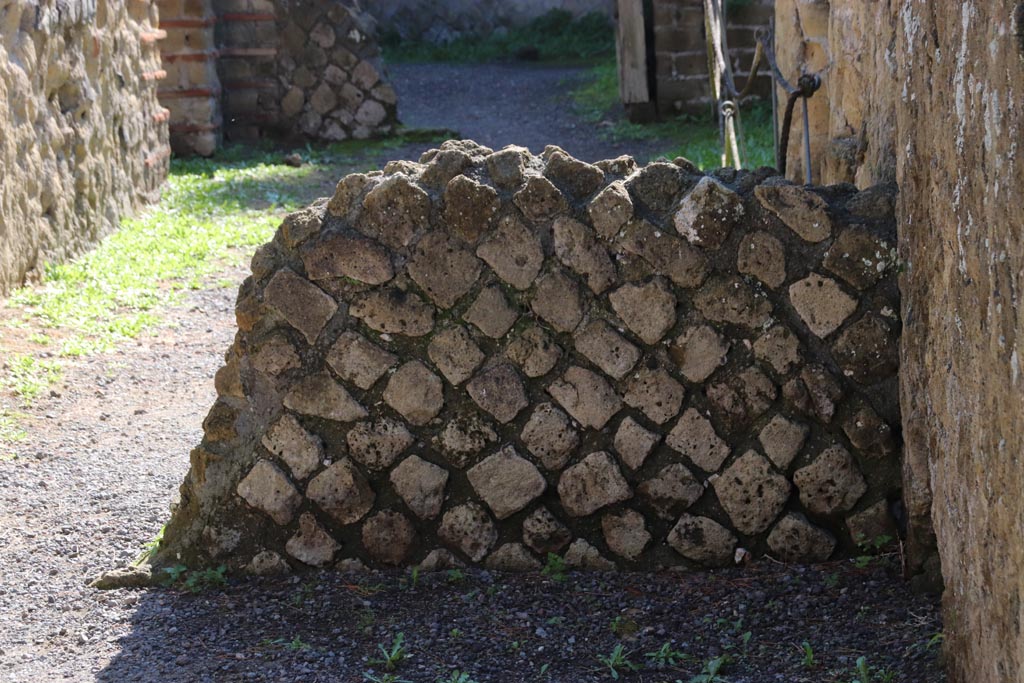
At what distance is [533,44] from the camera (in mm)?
15164

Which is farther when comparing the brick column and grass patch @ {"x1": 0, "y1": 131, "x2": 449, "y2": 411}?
the brick column

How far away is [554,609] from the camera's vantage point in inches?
112

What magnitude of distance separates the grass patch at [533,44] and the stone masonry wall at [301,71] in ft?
16.1

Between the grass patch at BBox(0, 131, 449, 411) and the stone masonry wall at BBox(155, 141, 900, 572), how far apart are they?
2.05 metres

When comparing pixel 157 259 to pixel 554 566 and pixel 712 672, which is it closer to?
pixel 554 566

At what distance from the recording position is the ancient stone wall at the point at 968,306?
182 cm

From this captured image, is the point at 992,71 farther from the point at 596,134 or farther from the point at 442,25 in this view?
the point at 442,25

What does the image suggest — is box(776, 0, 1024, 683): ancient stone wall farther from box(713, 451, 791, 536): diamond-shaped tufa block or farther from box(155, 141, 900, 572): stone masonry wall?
box(713, 451, 791, 536): diamond-shaped tufa block

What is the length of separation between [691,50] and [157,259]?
5647 mm

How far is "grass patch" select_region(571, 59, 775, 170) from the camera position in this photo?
8640mm

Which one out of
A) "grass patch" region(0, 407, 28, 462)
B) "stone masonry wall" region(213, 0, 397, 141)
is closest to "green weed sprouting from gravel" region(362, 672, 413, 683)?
"grass patch" region(0, 407, 28, 462)

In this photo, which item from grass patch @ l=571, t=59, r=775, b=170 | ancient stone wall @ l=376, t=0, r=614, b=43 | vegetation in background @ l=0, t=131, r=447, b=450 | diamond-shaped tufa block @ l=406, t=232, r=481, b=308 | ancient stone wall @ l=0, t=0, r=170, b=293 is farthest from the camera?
ancient stone wall @ l=376, t=0, r=614, b=43

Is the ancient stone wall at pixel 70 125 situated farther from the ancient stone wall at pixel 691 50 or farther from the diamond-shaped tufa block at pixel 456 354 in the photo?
the ancient stone wall at pixel 691 50

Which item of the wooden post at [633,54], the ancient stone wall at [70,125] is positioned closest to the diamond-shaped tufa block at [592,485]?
the ancient stone wall at [70,125]
